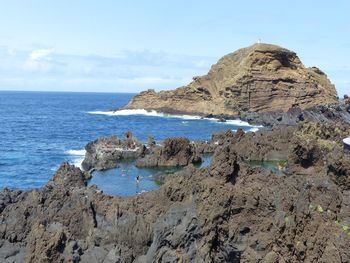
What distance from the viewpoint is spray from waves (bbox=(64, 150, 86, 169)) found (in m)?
64.6

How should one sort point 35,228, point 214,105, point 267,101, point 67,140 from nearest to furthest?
point 35,228 < point 67,140 < point 267,101 < point 214,105

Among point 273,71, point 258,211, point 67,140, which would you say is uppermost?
point 273,71

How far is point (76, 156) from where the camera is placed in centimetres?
7025

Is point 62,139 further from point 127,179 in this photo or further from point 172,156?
point 127,179

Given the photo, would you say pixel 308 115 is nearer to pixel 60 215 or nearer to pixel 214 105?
pixel 214 105

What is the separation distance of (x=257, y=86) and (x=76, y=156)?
235 ft

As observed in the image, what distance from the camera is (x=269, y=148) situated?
64500mm

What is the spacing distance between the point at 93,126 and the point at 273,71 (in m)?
50.9

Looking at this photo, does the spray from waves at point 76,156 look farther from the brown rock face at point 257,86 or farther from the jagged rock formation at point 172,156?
the brown rock face at point 257,86

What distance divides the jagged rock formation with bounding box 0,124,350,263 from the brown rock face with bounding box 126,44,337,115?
103468 mm

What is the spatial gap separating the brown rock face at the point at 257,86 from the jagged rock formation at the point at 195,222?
103 metres

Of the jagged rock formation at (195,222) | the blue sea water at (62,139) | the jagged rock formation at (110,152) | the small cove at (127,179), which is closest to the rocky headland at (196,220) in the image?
the jagged rock formation at (195,222)

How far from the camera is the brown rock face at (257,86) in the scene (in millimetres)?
129125

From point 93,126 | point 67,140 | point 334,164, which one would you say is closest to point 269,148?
point 334,164
